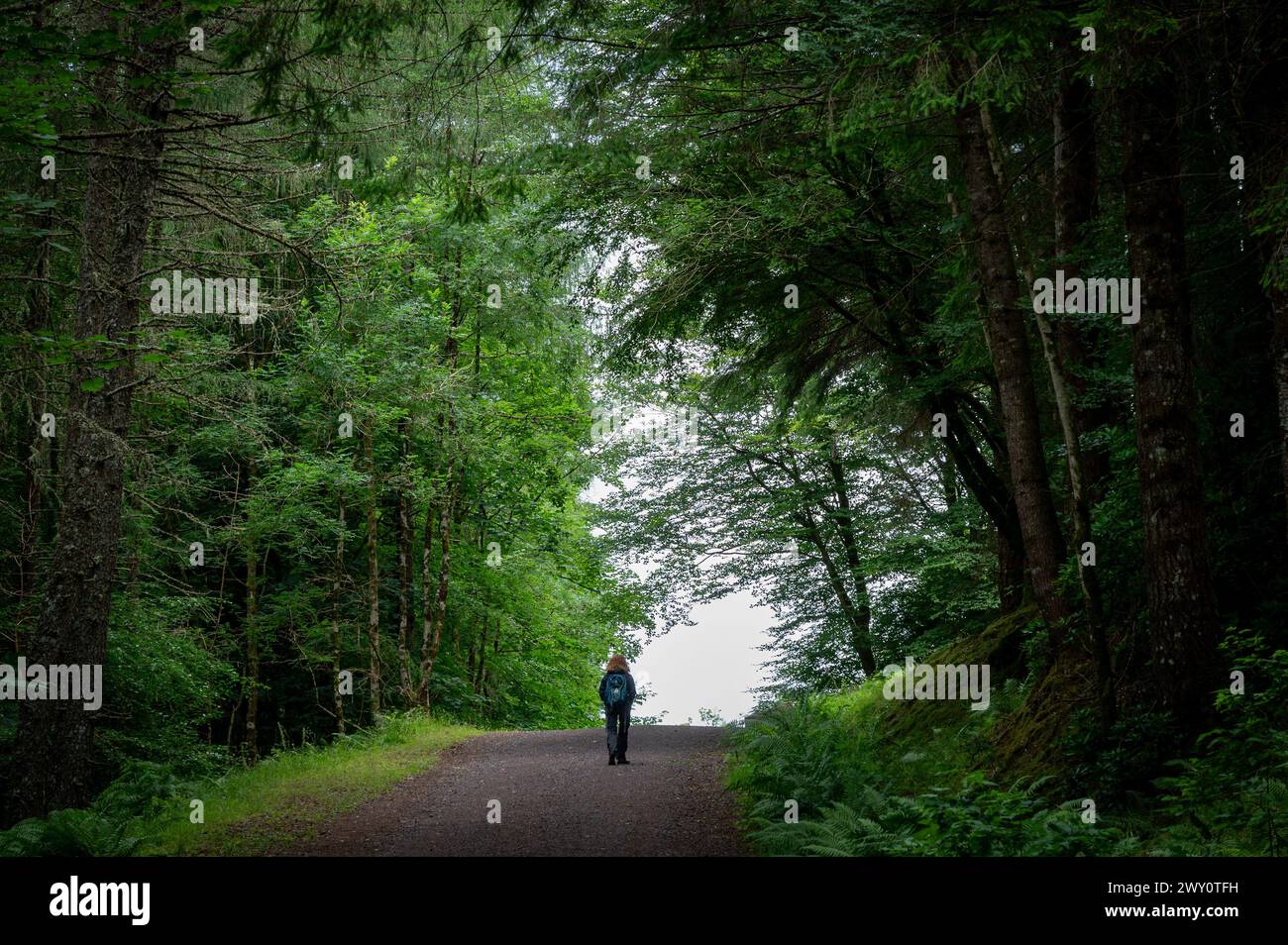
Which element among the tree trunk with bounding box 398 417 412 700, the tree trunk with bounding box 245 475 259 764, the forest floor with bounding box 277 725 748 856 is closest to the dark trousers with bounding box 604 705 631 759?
the forest floor with bounding box 277 725 748 856

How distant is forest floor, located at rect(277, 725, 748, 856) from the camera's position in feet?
26.8

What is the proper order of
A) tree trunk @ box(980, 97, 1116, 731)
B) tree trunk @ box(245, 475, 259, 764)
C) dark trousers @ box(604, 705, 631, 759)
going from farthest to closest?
1. tree trunk @ box(245, 475, 259, 764)
2. dark trousers @ box(604, 705, 631, 759)
3. tree trunk @ box(980, 97, 1116, 731)

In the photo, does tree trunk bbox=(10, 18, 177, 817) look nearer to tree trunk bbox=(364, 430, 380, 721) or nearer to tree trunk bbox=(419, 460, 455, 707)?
tree trunk bbox=(364, 430, 380, 721)

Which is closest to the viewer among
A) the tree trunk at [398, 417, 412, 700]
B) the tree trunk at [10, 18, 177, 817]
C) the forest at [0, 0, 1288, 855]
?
the forest at [0, 0, 1288, 855]

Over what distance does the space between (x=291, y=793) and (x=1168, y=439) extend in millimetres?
9186

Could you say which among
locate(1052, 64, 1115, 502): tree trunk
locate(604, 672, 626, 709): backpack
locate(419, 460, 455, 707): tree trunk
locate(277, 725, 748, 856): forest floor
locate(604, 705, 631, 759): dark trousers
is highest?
locate(1052, 64, 1115, 502): tree trunk

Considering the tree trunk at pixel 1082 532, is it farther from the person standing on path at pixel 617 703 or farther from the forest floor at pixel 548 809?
the person standing on path at pixel 617 703

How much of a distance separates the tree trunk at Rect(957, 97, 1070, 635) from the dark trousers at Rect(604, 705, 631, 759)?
5860 millimetres

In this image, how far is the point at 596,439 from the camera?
22609 millimetres

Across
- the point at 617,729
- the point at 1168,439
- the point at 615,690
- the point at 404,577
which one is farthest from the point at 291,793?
the point at 404,577

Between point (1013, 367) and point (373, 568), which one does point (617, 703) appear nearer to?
point (373, 568)

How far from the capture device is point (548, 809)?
9.89 meters

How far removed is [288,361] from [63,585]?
8.25m
